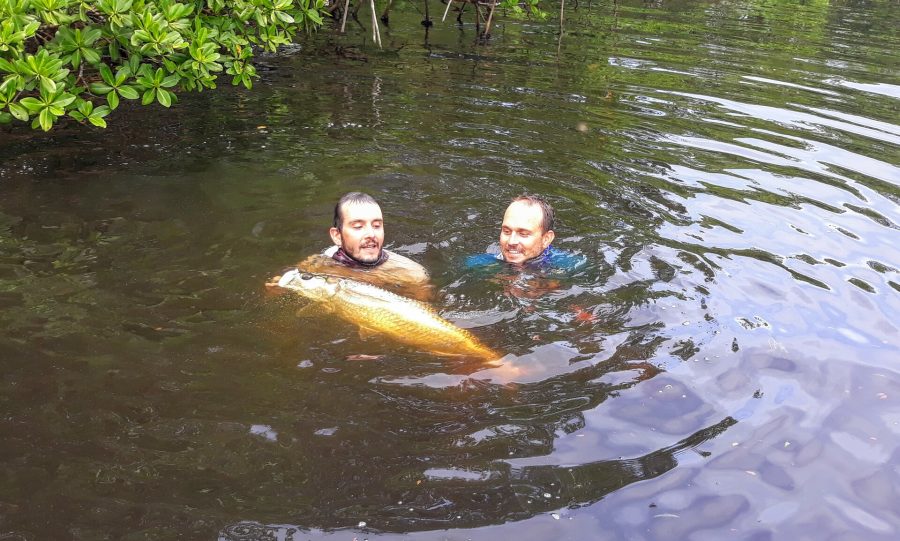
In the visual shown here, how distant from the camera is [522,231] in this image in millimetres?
6242

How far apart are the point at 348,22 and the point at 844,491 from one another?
13966 mm

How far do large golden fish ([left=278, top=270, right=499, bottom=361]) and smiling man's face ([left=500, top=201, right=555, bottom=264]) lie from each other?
1.47 m

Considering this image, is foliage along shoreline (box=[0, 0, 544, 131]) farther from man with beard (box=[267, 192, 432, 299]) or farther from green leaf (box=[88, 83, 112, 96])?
man with beard (box=[267, 192, 432, 299])

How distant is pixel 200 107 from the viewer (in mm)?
9906

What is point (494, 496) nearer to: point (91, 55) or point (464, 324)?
point (464, 324)

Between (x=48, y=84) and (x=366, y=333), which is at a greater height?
(x=48, y=84)

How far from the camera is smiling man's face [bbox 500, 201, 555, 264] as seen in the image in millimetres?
6242

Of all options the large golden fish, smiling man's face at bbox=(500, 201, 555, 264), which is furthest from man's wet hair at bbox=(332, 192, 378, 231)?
the large golden fish

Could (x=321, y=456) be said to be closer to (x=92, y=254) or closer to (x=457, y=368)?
(x=457, y=368)

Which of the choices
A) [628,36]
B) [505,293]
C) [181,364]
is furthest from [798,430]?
[628,36]

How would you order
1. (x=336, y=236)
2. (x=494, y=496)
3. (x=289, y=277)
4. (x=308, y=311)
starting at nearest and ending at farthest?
(x=494, y=496) < (x=289, y=277) < (x=308, y=311) < (x=336, y=236)

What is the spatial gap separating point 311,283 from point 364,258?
4.03 feet

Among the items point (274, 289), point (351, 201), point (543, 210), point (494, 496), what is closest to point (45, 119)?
point (274, 289)

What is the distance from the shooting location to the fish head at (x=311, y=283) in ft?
16.3
